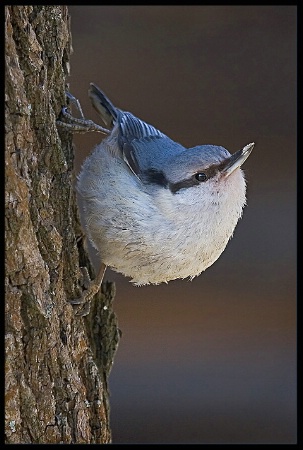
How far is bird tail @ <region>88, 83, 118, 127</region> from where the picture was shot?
245 cm

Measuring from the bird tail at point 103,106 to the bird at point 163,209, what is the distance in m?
0.32

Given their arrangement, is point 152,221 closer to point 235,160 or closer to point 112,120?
point 235,160

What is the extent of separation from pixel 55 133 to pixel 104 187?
1.04 feet

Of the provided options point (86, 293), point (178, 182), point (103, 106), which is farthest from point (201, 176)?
point (103, 106)

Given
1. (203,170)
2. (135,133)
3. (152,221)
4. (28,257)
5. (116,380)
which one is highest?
(135,133)

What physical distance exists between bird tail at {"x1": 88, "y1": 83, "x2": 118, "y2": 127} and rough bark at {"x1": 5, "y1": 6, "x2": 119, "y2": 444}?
0.43 meters

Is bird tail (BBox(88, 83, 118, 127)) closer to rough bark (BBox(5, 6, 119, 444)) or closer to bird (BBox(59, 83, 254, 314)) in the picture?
bird (BBox(59, 83, 254, 314))

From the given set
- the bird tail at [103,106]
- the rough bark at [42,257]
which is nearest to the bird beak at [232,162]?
the rough bark at [42,257]

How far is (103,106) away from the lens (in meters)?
2.48

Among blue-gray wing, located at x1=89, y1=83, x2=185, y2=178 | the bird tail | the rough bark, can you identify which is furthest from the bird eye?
the bird tail

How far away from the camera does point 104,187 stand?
211 cm

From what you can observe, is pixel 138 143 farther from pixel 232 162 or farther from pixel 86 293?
pixel 86 293

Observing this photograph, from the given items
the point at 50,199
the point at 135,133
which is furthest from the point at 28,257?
the point at 135,133

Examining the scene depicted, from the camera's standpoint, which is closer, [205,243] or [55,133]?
[55,133]
